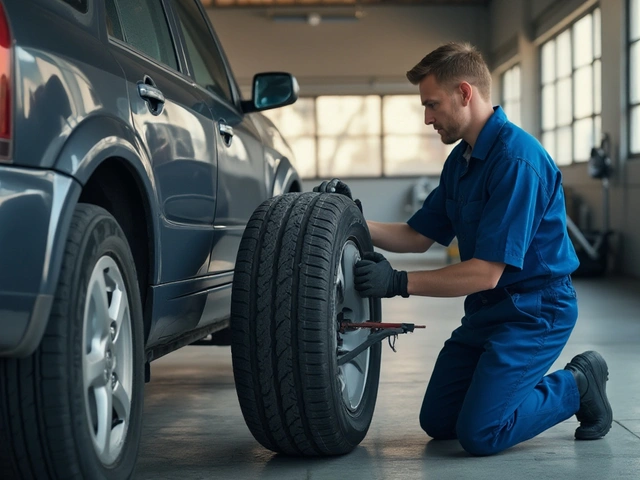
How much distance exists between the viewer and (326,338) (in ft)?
7.83

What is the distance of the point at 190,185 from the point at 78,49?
0.70 m

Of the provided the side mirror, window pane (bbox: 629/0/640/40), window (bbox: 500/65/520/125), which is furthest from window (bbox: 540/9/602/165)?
the side mirror

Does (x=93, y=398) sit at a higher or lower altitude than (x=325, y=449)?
higher

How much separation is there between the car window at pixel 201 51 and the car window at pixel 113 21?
0.64m

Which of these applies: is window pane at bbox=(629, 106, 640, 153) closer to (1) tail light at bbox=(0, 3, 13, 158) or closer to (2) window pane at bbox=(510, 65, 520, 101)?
(2) window pane at bbox=(510, 65, 520, 101)

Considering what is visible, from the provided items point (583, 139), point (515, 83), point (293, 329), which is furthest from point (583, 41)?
point (293, 329)

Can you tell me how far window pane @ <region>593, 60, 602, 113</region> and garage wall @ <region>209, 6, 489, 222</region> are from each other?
6575 millimetres

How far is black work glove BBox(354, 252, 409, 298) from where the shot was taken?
2.63 m

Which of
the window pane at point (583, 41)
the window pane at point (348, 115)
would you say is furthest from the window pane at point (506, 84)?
the window pane at point (583, 41)

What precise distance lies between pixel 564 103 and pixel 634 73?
3.34m

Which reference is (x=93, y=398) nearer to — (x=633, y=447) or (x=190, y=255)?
(x=190, y=255)

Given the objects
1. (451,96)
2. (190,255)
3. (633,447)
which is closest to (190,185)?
(190,255)

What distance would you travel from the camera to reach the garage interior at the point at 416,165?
105 inches

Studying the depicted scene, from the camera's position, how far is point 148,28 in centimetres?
265
